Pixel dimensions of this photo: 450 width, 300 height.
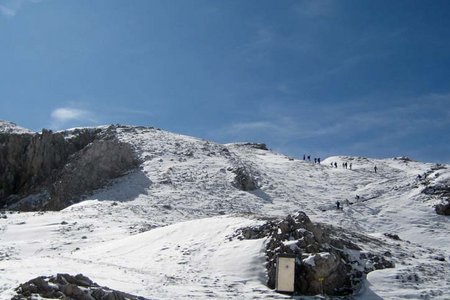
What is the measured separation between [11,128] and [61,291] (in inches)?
2284

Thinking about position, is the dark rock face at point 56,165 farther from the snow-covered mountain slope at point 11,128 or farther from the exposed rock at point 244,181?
the exposed rock at point 244,181

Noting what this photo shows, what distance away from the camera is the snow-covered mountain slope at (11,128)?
63831 mm

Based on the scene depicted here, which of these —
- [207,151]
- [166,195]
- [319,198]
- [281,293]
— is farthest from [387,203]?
[281,293]

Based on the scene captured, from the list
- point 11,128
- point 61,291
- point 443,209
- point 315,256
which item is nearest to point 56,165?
point 11,128

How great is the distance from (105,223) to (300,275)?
18.1 metres

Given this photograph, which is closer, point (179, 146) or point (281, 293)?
point (281, 293)

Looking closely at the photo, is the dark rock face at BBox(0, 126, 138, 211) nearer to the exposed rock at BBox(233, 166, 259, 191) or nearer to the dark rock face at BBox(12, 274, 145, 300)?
the exposed rock at BBox(233, 166, 259, 191)

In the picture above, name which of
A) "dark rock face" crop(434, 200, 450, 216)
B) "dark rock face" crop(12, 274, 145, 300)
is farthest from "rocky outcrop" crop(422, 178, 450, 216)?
"dark rock face" crop(12, 274, 145, 300)

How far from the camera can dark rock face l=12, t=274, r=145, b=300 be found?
45.1ft

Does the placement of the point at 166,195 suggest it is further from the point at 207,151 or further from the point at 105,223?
the point at 207,151

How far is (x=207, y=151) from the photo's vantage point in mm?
63469

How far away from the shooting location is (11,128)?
67500 mm

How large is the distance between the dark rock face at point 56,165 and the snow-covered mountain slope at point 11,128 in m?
4.51

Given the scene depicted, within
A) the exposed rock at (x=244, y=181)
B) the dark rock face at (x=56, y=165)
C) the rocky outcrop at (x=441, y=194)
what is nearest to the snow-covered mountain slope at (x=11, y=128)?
the dark rock face at (x=56, y=165)
